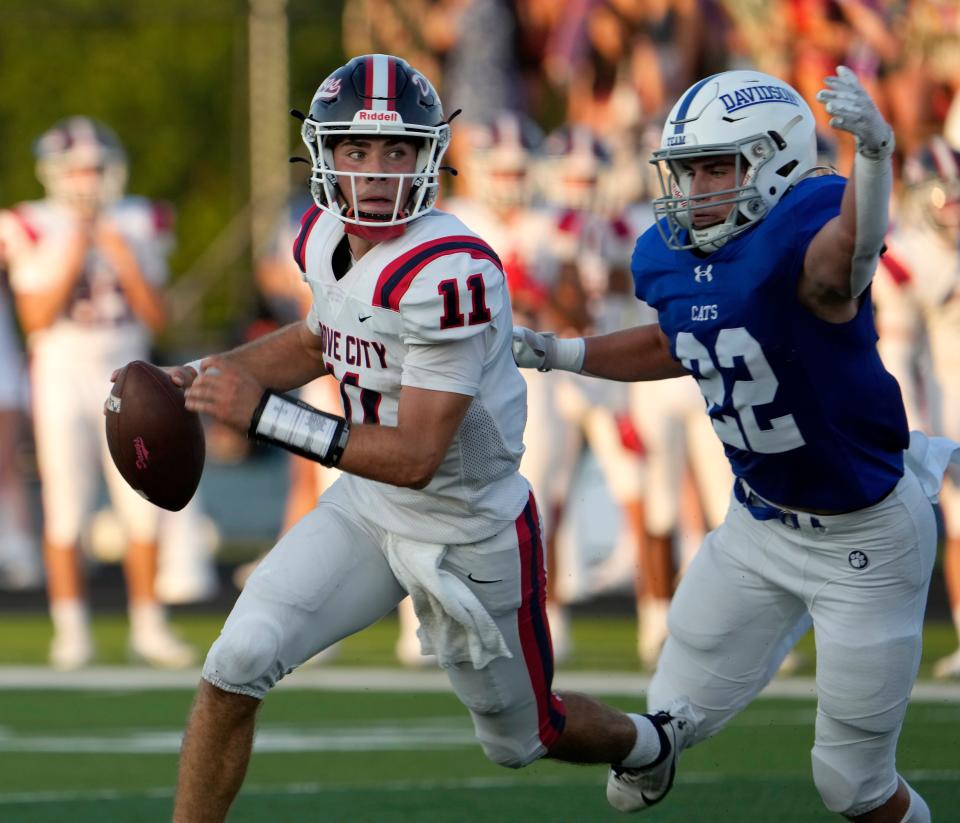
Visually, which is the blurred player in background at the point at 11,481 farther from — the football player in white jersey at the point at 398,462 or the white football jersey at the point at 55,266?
the football player in white jersey at the point at 398,462

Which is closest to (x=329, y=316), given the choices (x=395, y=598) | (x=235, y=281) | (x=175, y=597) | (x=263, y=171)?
(x=395, y=598)

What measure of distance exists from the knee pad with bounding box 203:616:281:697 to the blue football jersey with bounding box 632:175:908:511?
105 centimetres

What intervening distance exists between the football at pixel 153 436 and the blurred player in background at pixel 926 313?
12.0 feet

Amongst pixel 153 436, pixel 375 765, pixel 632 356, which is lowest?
pixel 375 765

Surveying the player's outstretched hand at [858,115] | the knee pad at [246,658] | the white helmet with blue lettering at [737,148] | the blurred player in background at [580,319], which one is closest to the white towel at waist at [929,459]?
the white helmet with blue lettering at [737,148]

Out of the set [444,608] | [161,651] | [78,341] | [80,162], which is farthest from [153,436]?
[80,162]

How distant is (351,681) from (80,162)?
231 cm

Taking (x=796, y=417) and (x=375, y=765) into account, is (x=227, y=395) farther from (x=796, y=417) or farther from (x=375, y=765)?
(x=375, y=765)

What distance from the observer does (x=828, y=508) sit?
4.21 m

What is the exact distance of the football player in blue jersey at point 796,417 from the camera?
4086 mm

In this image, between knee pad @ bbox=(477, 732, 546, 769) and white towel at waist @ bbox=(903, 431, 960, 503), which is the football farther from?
white towel at waist @ bbox=(903, 431, 960, 503)

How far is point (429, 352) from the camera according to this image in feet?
13.4

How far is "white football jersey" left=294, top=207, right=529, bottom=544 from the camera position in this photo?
13.4 feet

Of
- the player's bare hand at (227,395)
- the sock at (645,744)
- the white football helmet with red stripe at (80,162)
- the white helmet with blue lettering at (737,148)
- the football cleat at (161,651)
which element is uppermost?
the white helmet with blue lettering at (737,148)
